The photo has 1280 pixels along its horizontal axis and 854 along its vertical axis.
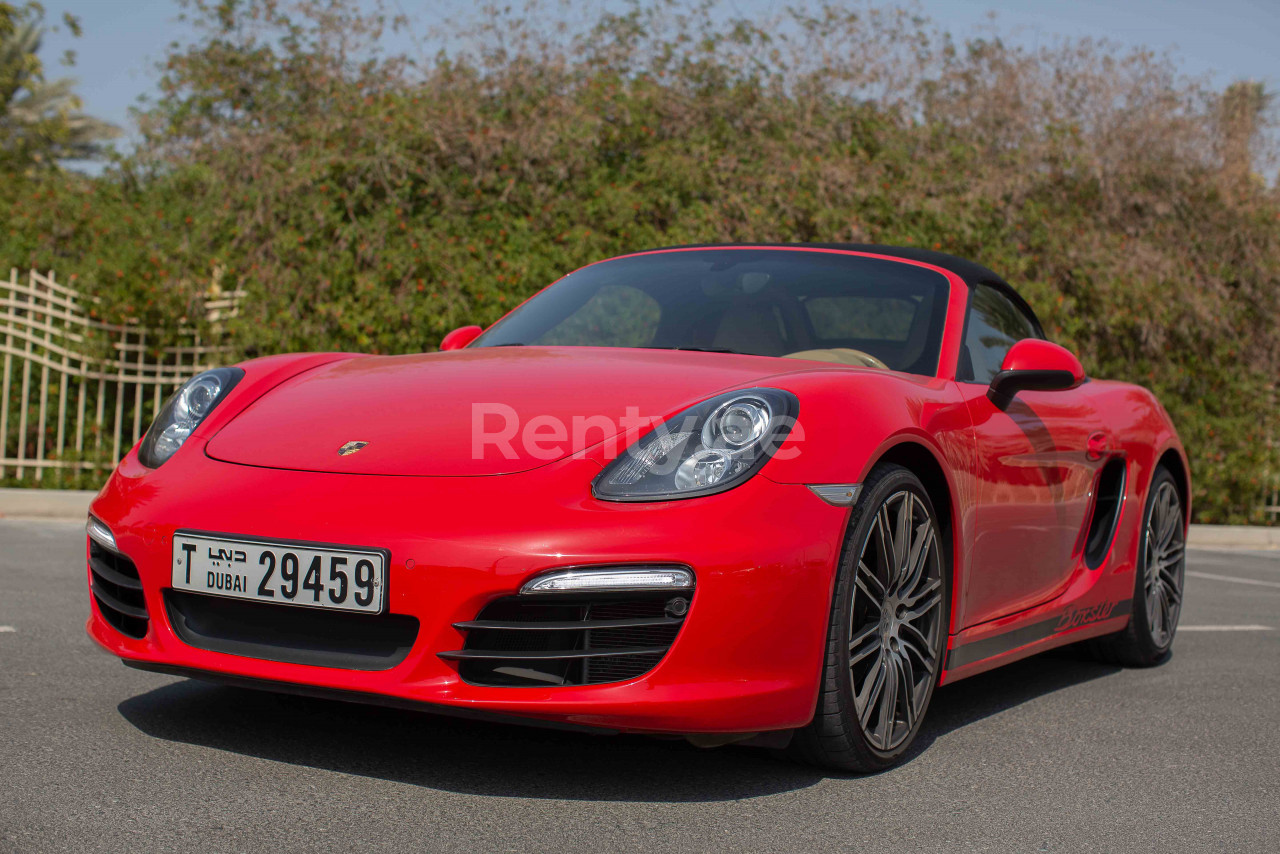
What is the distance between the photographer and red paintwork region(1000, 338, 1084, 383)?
3.61 m

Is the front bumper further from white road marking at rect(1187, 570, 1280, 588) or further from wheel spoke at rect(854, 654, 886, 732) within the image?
white road marking at rect(1187, 570, 1280, 588)

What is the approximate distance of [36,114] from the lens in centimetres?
2933

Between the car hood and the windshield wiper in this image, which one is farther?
the windshield wiper

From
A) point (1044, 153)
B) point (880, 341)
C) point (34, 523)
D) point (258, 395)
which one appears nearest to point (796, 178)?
point (1044, 153)

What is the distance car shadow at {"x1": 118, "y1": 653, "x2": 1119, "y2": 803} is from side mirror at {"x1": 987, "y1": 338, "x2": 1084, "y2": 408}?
96 cm

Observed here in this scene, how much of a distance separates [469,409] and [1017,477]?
5.26 feet

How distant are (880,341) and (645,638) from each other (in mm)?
1614

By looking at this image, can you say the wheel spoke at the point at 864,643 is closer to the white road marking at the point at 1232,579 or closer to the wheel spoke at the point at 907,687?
the wheel spoke at the point at 907,687

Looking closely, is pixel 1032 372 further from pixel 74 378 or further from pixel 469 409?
pixel 74 378

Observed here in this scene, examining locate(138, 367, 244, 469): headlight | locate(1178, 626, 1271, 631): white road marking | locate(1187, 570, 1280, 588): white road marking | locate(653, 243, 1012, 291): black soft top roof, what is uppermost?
locate(653, 243, 1012, 291): black soft top roof

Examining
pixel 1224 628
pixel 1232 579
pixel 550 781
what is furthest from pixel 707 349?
A: pixel 1232 579

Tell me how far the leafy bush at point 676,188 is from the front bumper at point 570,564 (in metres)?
7.66

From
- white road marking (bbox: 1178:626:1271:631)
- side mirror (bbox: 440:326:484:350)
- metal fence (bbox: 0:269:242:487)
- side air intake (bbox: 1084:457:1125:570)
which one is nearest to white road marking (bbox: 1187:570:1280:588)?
white road marking (bbox: 1178:626:1271:631)

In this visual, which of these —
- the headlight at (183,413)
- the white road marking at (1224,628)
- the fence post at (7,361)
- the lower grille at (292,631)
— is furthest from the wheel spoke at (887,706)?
the fence post at (7,361)
